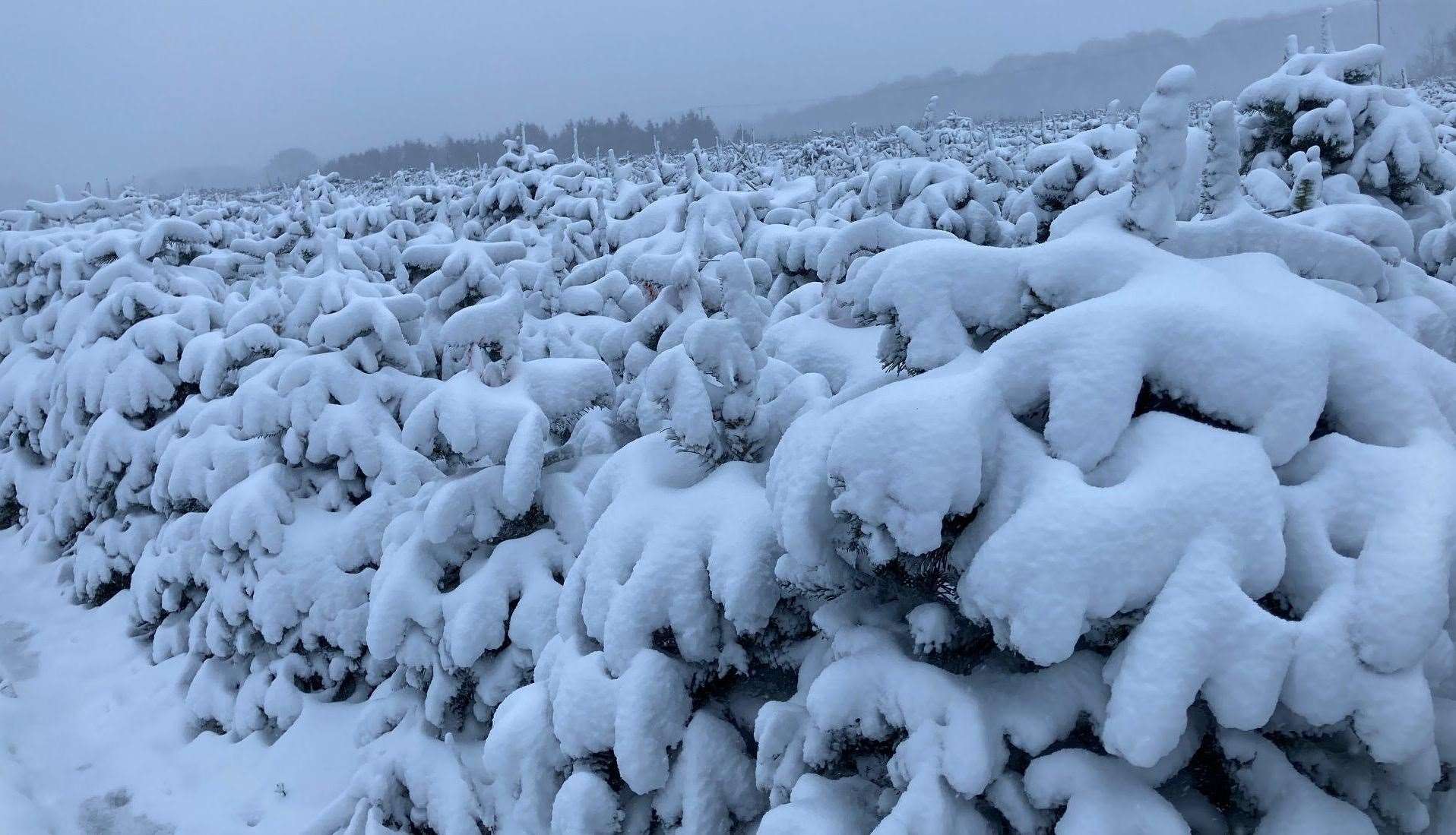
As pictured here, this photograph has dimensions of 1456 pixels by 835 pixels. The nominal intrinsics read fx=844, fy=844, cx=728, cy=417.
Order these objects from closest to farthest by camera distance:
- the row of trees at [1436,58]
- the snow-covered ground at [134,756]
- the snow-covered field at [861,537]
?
the snow-covered field at [861,537] → the snow-covered ground at [134,756] → the row of trees at [1436,58]

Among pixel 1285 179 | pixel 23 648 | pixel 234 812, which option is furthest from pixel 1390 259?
pixel 23 648

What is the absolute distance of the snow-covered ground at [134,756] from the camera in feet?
22.2

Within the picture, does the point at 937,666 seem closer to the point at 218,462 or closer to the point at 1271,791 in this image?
the point at 1271,791

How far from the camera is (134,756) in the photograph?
7.70 metres

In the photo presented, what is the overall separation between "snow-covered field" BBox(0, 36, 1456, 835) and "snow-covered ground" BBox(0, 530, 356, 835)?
4 centimetres

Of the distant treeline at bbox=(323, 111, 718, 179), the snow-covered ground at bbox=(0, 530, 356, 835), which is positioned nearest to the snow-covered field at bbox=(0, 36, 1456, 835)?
the snow-covered ground at bbox=(0, 530, 356, 835)

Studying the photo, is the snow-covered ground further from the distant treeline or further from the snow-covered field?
the distant treeline

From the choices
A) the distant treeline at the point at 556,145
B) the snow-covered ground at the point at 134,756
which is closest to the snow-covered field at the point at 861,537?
the snow-covered ground at the point at 134,756

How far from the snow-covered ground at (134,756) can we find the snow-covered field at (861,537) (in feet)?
0.14

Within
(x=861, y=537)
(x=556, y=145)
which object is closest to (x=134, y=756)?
(x=861, y=537)

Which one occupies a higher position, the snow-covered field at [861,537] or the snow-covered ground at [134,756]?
the snow-covered field at [861,537]

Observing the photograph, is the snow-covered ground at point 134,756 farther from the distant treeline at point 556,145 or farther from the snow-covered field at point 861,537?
the distant treeline at point 556,145

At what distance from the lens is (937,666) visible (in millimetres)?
3113

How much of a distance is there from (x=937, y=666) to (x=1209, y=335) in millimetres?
1484
